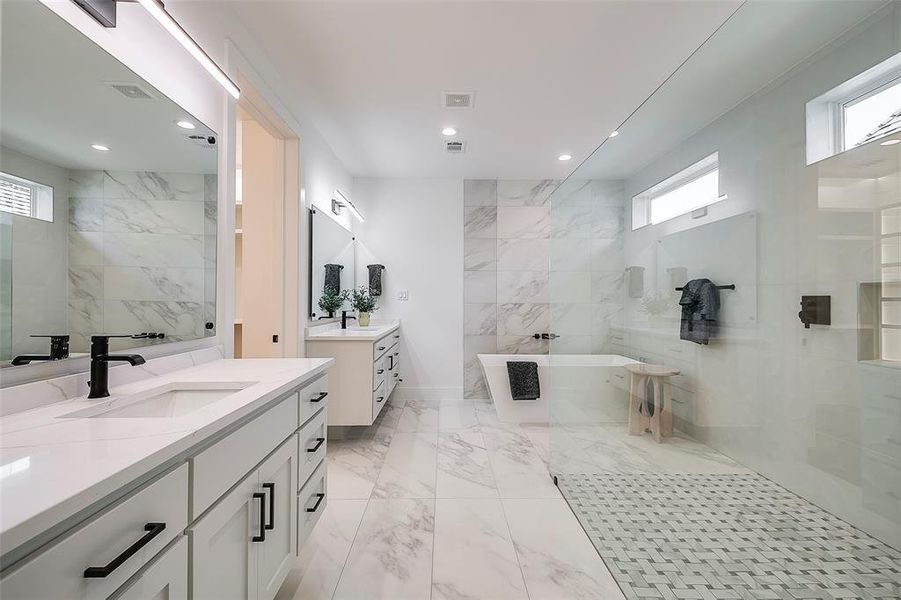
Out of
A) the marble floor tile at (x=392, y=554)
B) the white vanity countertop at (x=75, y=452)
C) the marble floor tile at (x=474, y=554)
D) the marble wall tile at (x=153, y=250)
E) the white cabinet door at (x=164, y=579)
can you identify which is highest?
the marble wall tile at (x=153, y=250)

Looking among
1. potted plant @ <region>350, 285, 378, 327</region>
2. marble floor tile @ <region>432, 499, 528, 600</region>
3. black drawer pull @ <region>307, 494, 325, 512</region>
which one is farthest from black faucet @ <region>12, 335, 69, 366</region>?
potted plant @ <region>350, 285, 378, 327</region>

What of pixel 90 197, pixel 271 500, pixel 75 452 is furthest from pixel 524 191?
pixel 75 452

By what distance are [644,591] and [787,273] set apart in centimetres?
124

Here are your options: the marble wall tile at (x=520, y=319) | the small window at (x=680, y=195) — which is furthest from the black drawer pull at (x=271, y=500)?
the marble wall tile at (x=520, y=319)

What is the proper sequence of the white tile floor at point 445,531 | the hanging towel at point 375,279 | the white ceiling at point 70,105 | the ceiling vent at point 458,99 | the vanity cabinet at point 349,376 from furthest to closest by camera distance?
the hanging towel at point 375,279
the vanity cabinet at point 349,376
the ceiling vent at point 458,99
the white tile floor at point 445,531
the white ceiling at point 70,105

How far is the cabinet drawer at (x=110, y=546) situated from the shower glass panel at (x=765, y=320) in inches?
58.9

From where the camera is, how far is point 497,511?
2.15 meters

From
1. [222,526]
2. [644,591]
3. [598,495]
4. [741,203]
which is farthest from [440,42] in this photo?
[644,591]

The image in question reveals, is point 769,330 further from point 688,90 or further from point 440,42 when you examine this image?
point 440,42

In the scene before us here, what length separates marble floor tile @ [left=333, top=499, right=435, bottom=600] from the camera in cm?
156

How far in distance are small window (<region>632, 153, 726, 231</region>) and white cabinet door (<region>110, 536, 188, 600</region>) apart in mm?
1752

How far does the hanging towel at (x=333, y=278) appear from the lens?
3623 mm

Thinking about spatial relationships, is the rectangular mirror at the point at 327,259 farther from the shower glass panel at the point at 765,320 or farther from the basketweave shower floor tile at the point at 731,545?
the basketweave shower floor tile at the point at 731,545

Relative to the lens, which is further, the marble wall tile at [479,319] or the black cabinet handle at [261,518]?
the marble wall tile at [479,319]
